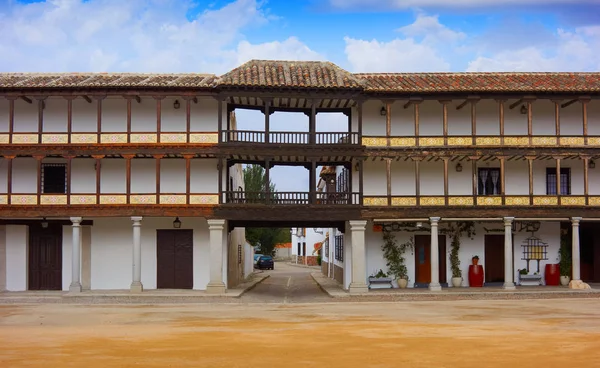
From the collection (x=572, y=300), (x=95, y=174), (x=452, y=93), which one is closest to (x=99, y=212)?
(x=95, y=174)

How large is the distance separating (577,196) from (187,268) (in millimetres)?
17663

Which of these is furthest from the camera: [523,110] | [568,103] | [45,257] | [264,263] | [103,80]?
[264,263]

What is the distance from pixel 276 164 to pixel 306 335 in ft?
50.3

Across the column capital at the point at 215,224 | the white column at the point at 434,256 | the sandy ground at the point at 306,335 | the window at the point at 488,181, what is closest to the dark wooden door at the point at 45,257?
the sandy ground at the point at 306,335

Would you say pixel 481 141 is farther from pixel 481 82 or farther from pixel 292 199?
pixel 292 199

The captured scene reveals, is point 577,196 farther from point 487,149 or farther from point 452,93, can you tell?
point 452,93

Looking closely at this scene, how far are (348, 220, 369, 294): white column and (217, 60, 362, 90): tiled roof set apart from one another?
602 cm

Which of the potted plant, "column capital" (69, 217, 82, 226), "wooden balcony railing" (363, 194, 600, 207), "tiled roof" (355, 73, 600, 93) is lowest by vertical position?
the potted plant

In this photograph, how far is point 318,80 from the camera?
99.7 ft

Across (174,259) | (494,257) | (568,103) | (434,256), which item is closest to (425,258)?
(434,256)

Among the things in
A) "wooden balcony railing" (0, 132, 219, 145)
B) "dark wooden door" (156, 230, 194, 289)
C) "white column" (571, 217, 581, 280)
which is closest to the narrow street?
"dark wooden door" (156, 230, 194, 289)

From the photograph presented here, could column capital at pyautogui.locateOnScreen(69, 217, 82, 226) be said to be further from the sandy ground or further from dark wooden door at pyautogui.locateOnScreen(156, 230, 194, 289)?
the sandy ground

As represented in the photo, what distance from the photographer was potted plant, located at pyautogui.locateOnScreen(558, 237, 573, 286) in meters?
31.8

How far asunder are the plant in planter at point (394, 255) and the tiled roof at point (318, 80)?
6.87 m
